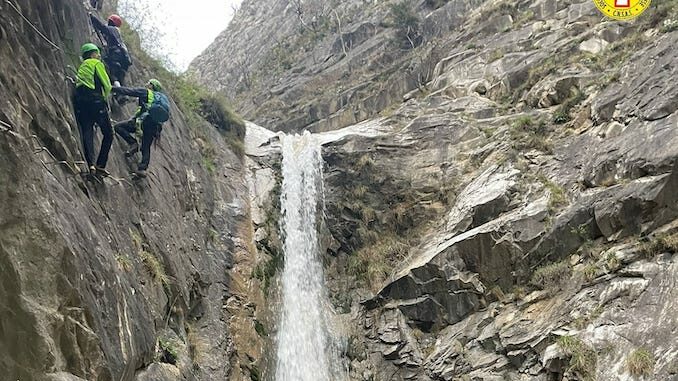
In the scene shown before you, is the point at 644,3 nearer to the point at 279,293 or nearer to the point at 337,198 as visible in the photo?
the point at 337,198

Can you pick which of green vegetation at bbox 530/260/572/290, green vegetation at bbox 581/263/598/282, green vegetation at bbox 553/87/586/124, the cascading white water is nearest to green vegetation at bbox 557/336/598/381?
green vegetation at bbox 581/263/598/282

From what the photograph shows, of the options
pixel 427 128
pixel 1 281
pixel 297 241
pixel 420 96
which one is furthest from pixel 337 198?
pixel 1 281

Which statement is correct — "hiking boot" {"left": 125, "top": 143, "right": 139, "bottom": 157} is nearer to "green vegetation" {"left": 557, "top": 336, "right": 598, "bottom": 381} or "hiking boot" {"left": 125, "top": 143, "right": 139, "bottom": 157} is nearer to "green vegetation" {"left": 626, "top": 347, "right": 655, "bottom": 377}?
"green vegetation" {"left": 557, "top": 336, "right": 598, "bottom": 381}

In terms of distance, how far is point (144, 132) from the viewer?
9984 millimetres

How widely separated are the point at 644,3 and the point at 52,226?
17.9 metres

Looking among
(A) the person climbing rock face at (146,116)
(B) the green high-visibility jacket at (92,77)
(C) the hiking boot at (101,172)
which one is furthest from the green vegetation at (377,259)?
(B) the green high-visibility jacket at (92,77)

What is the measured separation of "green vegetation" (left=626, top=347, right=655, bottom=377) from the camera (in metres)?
8.20

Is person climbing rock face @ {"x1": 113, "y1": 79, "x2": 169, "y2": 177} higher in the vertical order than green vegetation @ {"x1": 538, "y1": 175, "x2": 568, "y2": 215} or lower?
higher

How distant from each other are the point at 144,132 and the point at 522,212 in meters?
8.13

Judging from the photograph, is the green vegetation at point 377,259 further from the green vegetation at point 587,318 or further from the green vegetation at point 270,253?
the green vegetation at point 587,318

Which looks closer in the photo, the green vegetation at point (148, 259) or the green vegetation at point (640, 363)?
the green vegetation at point (640, 363)

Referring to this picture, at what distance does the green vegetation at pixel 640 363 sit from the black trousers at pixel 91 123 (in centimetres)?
839

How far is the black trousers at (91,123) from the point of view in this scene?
778cm

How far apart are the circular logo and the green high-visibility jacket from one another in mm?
15963
